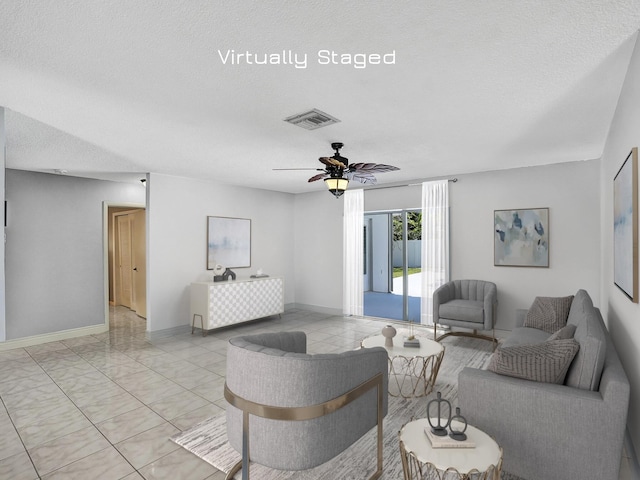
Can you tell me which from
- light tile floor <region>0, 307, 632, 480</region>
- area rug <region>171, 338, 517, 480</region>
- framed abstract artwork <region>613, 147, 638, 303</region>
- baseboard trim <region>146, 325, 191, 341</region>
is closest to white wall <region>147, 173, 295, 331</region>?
baseboard trim <region>146, 325, 191, 341</region>

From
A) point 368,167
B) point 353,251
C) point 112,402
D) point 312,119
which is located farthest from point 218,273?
point 312,119

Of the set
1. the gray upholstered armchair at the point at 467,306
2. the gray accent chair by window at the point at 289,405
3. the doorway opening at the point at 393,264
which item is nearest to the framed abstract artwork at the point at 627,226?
the gray accent chair by window at the point at 289,405

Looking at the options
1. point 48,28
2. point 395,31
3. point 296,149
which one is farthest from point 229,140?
point 395,31

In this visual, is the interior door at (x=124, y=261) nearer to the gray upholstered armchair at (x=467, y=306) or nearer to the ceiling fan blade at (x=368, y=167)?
the ceiling fan blade at (x=368, y=167)

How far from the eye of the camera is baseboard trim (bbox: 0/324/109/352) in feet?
16.8

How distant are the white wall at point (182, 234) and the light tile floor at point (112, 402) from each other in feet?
1.86

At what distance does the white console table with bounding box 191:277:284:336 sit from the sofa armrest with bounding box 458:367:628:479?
14.3ft

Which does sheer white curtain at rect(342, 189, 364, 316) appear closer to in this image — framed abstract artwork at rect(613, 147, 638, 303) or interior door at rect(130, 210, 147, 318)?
interior door at rect(130, 210, 147, 318)

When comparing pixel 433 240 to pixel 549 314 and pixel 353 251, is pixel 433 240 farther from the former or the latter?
pixel 549 314

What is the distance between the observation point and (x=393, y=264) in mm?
6777

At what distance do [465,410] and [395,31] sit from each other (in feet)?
7.37

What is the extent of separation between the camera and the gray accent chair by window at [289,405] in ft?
6.02

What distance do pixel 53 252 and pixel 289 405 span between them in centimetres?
552

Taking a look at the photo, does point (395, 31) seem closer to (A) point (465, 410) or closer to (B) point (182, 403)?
(A) point (465, 410)
